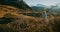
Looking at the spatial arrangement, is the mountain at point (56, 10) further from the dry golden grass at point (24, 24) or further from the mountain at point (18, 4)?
the mountain at point (18, 4)

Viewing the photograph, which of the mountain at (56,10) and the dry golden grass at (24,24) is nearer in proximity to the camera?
the dry golden grass at (24,24)

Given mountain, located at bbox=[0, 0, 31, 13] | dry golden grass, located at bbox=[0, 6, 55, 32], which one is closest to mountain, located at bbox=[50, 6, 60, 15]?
dry golden grass, located at bbox=[0, 6, 55, 32]

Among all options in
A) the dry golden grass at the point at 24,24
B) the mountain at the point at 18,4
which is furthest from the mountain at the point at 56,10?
the mountain at the point at 18,4

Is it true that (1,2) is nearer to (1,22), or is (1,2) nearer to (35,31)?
(1,22)

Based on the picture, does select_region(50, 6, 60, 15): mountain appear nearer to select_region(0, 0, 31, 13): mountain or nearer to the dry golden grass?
the dry golden grass

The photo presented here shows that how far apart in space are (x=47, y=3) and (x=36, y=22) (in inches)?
18.0

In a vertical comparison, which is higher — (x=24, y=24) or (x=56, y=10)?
(x=56, y=10)

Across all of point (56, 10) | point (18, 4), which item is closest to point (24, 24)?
point (18, 4)

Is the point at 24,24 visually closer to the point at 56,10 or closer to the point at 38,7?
the point at 38,7

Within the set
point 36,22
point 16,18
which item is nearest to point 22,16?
point 16,18

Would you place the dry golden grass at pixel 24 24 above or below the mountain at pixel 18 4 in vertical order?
below

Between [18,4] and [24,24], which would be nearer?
[24,24]

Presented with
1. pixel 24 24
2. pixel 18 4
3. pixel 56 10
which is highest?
pixel 18 4

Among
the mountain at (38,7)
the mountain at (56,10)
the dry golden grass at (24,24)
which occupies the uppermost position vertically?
the mountain at (38,7)
